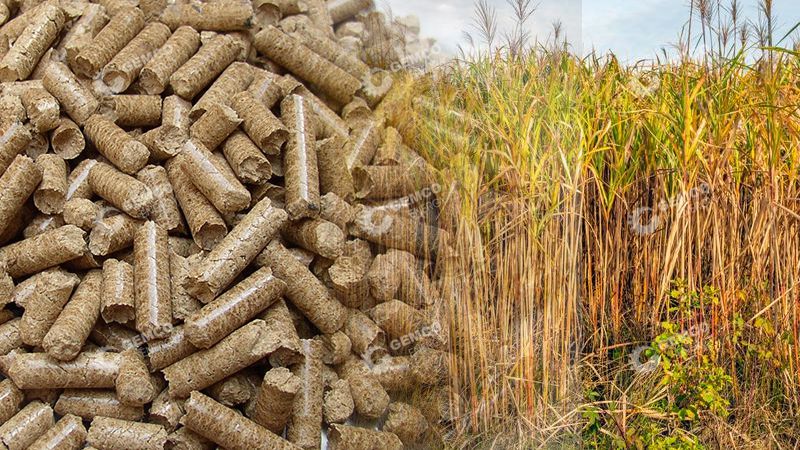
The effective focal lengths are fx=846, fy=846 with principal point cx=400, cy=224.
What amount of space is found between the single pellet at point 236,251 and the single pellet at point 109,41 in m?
1.10

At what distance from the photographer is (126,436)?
9.84ft

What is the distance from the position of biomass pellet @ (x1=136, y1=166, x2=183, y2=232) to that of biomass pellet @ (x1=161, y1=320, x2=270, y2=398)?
0.60m

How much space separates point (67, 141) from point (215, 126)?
69 cm

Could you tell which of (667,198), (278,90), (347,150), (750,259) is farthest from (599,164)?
(278,90)

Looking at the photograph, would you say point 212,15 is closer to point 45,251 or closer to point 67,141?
point 67,141

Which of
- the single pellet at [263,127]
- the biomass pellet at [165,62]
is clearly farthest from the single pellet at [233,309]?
the biomass pellet at [165,62]

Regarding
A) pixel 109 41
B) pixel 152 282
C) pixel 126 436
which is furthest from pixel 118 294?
pixel 109 41

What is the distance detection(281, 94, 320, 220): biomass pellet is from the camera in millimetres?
3283

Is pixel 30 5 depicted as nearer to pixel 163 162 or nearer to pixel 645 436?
pixel 163 162

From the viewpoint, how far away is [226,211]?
10.8 feet

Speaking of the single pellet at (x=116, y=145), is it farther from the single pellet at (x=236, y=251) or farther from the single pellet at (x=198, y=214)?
the single pellet at (x=236, y=251)

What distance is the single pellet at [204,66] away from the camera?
12.1 feet

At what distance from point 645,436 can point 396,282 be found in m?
1.20

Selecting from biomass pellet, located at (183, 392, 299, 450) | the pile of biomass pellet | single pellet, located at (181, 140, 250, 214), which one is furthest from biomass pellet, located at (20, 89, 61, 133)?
biomass pellet, located at (183, 392, 299, 450)
